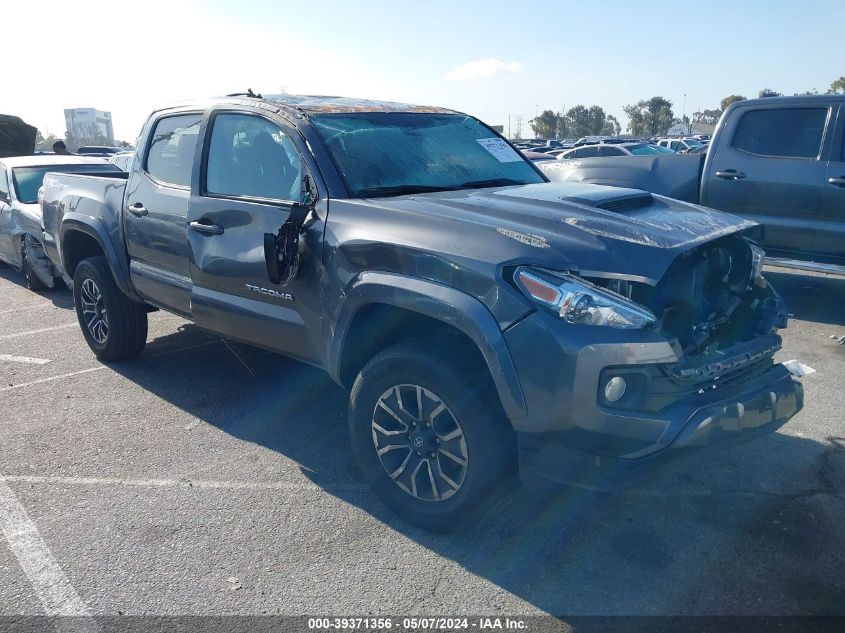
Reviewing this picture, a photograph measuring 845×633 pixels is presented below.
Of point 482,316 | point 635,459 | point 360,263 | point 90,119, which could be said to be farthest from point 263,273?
point 90,119

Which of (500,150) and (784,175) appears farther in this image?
(784,175)

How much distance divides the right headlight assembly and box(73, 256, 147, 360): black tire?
3.79m

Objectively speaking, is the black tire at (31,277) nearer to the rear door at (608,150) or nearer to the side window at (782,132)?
the side window at (782,132)

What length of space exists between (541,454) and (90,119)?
164 m

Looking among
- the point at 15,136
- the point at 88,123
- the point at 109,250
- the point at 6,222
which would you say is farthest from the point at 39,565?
the point at 88,123

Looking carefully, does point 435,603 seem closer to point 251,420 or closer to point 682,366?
point 682,366

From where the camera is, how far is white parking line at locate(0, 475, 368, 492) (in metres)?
3.84

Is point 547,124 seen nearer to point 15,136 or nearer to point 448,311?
point 15,136

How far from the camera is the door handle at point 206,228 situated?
4.21 metres

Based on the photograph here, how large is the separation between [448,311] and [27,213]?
24.5ft

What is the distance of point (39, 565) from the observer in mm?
3182

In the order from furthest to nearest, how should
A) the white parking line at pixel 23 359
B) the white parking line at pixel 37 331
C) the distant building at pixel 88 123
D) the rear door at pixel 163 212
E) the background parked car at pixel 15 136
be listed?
the distant building at pixel 88 123 → the background parked car at pixel 15 136 → the white parking line at pixel 37 331 → the white parking line at pixel 23 359 → the rear door at pixel 163 212

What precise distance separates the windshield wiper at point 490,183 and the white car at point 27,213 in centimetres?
604

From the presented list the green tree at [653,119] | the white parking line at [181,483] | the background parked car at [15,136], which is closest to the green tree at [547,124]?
the green tree at [653,119]
